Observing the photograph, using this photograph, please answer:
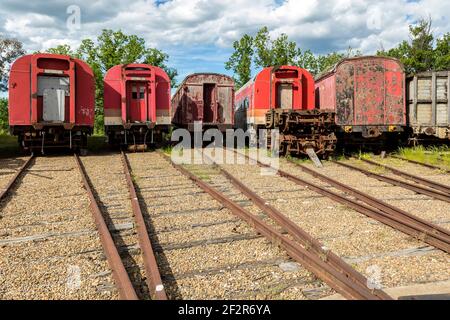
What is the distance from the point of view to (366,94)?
13.2m

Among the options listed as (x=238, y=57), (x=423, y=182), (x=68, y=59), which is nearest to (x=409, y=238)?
(x=423, y=182)

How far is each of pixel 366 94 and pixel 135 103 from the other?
27.1ft

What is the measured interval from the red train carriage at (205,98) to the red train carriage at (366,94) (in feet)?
17.1

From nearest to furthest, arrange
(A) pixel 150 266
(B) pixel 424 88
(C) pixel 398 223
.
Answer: (A) pixel 150 266, (C) pixel 398 223, (B) pixel 424 88

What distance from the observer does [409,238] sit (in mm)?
4695

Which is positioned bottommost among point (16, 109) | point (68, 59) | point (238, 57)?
point (16, 109)

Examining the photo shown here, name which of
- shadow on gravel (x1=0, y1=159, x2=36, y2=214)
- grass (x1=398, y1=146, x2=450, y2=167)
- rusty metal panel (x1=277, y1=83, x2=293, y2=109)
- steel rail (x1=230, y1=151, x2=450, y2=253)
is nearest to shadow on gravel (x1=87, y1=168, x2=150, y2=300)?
shadow on gravel (x1=0, y1=159, x2=36, y2=214)

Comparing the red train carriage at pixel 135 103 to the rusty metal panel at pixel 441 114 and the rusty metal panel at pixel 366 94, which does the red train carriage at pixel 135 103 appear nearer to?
the rusty metal panel at pixel 366 94

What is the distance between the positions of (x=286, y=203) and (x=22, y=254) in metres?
3.88

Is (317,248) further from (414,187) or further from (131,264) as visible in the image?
(414,187)

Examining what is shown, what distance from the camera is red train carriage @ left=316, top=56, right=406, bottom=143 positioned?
13156 mm

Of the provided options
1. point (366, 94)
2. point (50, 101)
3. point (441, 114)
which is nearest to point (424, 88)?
point (441, 114)

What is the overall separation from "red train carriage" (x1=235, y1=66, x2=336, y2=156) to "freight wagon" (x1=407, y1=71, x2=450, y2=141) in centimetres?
328

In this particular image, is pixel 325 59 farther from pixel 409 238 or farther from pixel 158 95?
pixel 409 238
